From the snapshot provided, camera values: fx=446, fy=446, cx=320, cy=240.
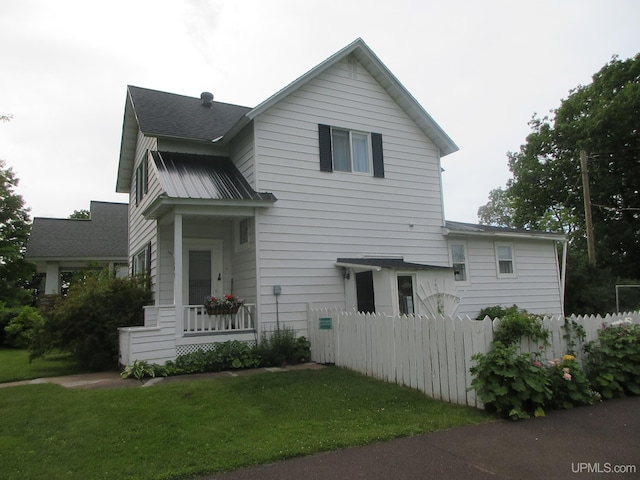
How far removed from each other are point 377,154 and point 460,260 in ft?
14.0

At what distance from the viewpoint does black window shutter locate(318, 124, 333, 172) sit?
11.9m

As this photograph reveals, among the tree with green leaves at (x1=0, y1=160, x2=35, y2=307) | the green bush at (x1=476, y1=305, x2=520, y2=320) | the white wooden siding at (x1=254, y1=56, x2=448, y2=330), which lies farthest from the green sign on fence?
the tree with green leaves at (x1=0, y1=160, x2=35, y2=307)

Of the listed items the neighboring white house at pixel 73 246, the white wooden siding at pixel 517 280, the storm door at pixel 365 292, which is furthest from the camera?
the neighboring white house at pixel 73 246

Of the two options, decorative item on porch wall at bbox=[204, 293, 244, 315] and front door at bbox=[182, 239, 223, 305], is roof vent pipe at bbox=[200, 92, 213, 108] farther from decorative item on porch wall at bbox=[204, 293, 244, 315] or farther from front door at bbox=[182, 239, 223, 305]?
decorative item on porch wall at bbox=[204, 293, 244, 315]

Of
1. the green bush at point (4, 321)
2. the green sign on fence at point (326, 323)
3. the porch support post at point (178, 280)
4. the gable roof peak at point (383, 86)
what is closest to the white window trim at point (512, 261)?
the gable roof peak at point (383, 86)

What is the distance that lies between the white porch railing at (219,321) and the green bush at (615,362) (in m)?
6.73

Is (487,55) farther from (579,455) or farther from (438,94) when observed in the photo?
(579,455)

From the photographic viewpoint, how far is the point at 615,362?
265 inches

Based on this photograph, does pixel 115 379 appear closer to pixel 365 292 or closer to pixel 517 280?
pixel 365 292

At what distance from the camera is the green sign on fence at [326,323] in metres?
9.83

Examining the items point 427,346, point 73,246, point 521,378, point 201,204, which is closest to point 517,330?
point 521,378

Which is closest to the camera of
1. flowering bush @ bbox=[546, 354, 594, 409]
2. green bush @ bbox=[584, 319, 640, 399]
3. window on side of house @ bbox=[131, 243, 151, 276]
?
flowering bush @ bbox=[546, 354, 594, 409]

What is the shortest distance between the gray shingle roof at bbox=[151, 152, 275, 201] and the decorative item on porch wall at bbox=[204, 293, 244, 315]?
229cm

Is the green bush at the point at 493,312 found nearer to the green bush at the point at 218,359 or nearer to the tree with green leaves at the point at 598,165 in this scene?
the green bush at the point at 218,359
